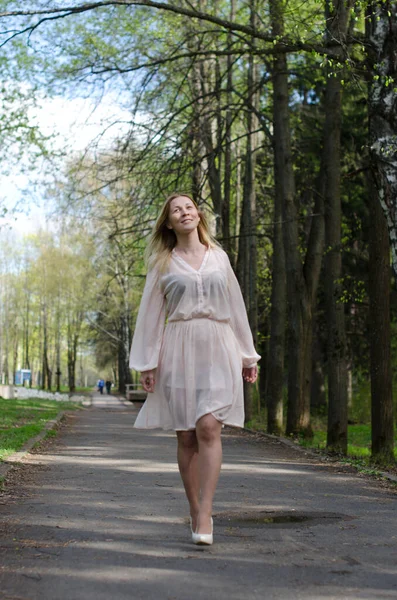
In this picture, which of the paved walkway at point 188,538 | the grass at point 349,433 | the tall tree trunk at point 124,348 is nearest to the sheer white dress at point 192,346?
the paved walkway at point 188,538

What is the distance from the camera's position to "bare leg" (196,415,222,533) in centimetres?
576

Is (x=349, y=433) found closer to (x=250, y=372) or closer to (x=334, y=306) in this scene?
(x=334, y=306)

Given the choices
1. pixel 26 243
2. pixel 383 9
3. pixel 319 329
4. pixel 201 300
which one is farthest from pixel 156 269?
pixel 26 243

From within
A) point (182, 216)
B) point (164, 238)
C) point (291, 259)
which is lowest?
point (164, 238)

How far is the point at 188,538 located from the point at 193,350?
1188 millimetres

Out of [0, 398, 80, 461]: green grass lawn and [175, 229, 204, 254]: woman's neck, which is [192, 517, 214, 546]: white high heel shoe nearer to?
[175, 229, 204, 254]: woman's neck

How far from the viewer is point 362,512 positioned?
759cm

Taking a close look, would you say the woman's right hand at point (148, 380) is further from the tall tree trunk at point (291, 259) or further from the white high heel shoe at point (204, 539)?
the tall tree trunk at point (291, 259)

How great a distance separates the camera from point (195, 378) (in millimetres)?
5934

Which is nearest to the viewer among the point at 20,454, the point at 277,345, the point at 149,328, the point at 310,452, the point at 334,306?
the point at 149,328

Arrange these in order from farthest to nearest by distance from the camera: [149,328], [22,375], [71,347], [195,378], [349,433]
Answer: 1. [22,375]
2. [71,347]
3. [349,433]
4. [149,328]
5. [195,378]

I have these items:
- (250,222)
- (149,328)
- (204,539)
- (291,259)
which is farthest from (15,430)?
(204,539)

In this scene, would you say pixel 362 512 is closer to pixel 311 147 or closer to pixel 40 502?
pixel 40 502

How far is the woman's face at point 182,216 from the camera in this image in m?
6.26
